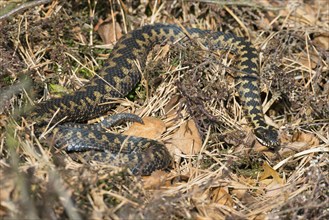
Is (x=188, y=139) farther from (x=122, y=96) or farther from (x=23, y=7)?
(x=23, y=7)

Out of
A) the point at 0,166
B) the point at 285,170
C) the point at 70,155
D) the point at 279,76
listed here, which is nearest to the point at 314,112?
the point at 279,76

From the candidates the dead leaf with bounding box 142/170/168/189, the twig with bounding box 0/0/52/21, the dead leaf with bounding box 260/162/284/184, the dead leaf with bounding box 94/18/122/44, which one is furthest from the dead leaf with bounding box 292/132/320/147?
the twig with bounding box 0/0/52/21

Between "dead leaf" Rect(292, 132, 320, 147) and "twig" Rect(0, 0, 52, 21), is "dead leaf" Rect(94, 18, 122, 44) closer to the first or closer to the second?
"twig" Rect(0, 0, 52, 21)

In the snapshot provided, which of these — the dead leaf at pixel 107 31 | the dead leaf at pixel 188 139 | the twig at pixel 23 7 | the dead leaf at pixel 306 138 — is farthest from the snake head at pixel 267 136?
the twig at pixel 23 7

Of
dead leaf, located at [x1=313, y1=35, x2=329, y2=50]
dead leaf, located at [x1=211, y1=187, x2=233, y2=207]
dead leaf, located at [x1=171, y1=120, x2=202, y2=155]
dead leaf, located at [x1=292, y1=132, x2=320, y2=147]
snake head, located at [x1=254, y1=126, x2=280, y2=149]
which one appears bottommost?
dead leaf, located at [x1=292, y1=132, x2=320, y2=147]

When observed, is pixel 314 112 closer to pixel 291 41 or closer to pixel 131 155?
pixel 291 41
